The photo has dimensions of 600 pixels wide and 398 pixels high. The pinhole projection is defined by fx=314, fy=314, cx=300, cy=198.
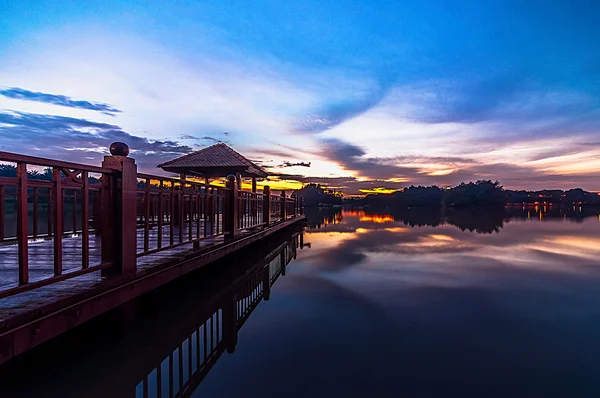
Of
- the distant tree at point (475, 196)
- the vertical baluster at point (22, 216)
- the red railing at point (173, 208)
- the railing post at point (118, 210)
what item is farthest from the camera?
the distant tree at point (475, 196)

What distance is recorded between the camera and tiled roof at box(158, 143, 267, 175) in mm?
12344

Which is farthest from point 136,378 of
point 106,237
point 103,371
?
point 106,237

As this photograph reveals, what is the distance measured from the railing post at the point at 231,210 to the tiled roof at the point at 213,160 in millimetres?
5714

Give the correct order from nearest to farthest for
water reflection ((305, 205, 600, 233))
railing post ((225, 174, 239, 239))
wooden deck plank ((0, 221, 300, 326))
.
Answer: wooden deck plank ((0, 221, 300, 326)) → railing post ((225, 174, 239, 239)) → water reflection ((305, 205, 600, 233))

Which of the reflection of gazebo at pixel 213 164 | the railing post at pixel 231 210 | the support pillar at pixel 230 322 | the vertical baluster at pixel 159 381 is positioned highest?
the reflection of gazebo at pixel 213 164

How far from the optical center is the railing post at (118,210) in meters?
3.29

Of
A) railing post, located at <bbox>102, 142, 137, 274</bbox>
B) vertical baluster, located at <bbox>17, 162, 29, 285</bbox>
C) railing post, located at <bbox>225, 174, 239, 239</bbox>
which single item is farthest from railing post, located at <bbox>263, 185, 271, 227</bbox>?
vertical baluster, located at <bbox>17, 162, 29, 285</bbox>

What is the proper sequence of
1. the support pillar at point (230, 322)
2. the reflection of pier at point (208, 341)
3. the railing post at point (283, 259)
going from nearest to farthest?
the reflection of pier at point (208, 341) < the support pillar at point (230, 322) < the railing post at point (283, 259)

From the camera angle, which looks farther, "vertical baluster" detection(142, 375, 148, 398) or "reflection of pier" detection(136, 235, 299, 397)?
"reflection of pier" detection(136, 235, 299, 397)

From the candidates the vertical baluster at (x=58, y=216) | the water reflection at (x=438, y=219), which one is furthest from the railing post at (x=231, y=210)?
the water reflection at (x=438, y=219)

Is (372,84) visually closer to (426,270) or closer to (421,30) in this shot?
(421,30)

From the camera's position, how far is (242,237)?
736cm

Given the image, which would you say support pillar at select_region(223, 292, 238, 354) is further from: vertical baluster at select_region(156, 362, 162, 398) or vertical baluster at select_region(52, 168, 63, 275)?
vertical baluster at select_region(52, 168, 63, 275)

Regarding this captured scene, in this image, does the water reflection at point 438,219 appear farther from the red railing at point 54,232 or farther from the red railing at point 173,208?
the red railing at point 54,232
